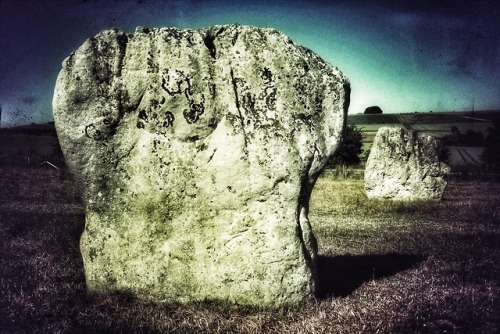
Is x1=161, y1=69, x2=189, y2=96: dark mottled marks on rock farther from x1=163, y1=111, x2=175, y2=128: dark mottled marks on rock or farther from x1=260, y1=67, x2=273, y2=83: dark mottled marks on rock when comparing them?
x1=260, y1=67, x2=273, y2=83: dark mottled marks on rock

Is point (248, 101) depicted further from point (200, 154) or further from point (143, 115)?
point (143, 115)

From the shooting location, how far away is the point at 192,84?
5.40 m

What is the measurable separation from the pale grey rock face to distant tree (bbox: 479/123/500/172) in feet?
100

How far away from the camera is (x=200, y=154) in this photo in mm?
5371

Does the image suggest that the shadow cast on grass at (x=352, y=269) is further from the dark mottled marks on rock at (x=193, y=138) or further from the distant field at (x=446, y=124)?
the distant field at (x=446, y=124)

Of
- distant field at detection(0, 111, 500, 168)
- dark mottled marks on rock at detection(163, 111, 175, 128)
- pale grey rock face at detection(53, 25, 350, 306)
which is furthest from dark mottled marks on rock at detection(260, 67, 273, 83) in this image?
distant field at detection(0, 111, 500, 168)

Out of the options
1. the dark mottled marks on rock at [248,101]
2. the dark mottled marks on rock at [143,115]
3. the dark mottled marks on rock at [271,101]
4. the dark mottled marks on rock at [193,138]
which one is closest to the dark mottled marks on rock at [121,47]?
the dark mottled marks on rock at [143,115]

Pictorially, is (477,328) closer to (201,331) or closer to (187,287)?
(201,331)

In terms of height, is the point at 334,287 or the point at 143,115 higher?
the point at 143,115

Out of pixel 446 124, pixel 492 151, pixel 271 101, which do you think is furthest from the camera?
pixel 446 124

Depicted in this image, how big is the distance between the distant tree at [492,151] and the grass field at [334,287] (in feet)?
74.4

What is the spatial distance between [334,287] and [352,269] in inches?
47.4

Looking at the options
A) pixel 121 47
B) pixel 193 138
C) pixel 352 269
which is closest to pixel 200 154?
pixel 193 138

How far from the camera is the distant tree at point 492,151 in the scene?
31.6m
